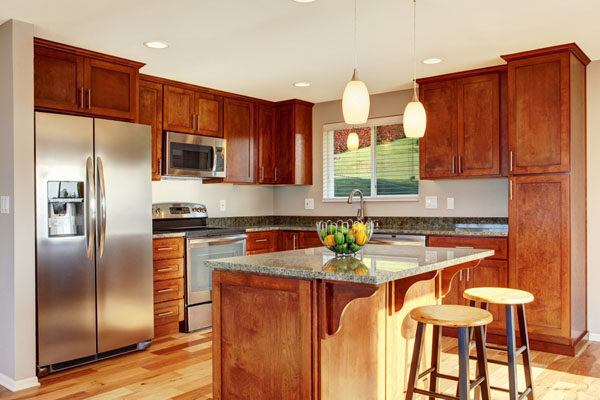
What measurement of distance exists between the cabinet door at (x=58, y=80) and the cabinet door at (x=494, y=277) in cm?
326

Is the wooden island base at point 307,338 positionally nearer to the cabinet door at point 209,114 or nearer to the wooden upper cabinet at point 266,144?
the cabinet door at point 209,114

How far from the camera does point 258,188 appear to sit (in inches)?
231

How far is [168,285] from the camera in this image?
14.0 feet

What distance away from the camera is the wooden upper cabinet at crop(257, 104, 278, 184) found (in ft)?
18.0

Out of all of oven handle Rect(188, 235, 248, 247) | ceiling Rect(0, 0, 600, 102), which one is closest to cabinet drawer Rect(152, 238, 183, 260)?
oven handle Rect(188, 235, 248, 247)

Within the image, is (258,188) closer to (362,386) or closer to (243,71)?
(243,71)

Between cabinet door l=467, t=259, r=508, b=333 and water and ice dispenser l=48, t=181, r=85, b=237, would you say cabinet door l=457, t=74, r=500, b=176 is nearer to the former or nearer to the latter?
cabinet door l=467, t=259, r=508, b=333

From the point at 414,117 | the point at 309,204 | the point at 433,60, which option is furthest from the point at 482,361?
the point at 309,204

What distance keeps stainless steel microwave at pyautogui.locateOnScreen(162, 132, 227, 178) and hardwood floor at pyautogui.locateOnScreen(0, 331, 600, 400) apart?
1585mm

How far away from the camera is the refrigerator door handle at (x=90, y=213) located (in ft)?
11.4

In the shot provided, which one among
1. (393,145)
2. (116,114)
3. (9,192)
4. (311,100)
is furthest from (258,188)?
(9,192)

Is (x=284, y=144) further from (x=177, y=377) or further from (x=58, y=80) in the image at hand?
(x=177, y=377)

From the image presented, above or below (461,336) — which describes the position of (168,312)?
below

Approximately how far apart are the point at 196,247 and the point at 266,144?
1.59m
